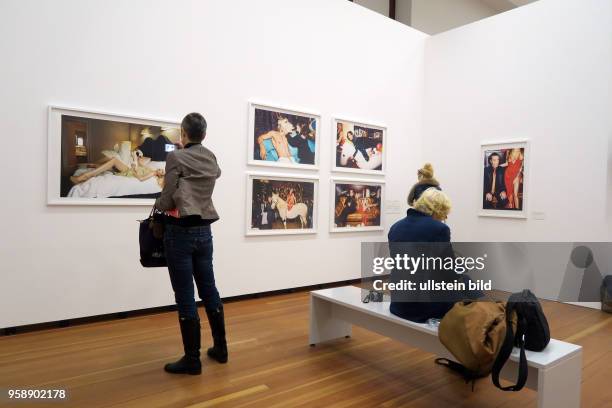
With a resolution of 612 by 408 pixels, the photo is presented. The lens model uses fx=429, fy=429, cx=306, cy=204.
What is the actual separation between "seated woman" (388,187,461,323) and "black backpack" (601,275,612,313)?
12.9 ft

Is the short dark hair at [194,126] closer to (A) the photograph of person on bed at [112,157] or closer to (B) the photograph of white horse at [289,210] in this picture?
(A) the photograph of person on bed at [112,157]

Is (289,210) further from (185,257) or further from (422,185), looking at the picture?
(185,257)

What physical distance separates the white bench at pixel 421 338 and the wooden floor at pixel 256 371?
Answer: 27 centimetres

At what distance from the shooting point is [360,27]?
757cm

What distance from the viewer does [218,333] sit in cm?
380

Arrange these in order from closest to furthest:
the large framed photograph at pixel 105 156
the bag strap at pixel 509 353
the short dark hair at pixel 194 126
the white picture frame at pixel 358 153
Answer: the bag strap at pixel 509 353 → the short dark hair at pixel 194 126 → the large framed photograph at pixel 105 156 → the white picture frame at pixel 358 153

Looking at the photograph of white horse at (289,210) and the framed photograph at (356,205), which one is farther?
the framed photograph at (356,205)

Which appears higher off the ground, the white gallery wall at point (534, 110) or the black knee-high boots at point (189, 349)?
the white gallery wall at point (534, 110)

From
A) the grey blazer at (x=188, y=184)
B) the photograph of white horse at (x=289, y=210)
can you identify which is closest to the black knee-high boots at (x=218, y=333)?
the grey blazer at (x=188, y=184)

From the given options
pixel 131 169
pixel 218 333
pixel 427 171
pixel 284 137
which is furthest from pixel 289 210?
pixel 218 333

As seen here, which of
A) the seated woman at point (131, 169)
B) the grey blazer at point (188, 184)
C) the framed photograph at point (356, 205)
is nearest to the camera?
the grey blazer at point (188, 184)

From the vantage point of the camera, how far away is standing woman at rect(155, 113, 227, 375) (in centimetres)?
335

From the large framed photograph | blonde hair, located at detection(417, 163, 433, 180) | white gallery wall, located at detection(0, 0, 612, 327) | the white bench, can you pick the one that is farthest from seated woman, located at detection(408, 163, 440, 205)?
the large framed photograph

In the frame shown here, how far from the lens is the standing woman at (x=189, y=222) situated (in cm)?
335
